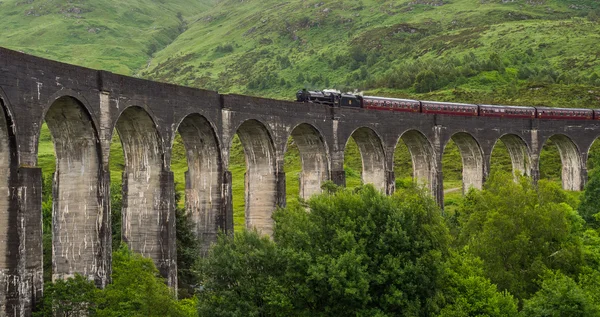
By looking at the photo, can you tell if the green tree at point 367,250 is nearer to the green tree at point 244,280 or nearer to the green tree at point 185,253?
the green tree at point 244,280

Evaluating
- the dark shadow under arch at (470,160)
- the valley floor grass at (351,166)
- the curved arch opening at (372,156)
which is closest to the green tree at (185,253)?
the curved arch opening at (372,156)

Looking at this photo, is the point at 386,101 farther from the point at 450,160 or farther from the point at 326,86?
the point at 326,86

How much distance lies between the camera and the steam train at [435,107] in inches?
2454

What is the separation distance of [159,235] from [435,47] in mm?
137713

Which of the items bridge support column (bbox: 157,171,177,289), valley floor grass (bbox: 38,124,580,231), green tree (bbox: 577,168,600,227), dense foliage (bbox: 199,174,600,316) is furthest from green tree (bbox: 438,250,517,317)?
valley floor grass (bbox: 38,124,580,231)

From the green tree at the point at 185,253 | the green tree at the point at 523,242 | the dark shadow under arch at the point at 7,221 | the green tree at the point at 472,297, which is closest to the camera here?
the dark shadow under arch at the point at 7,221

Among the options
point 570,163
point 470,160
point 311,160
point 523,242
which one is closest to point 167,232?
point 523,242

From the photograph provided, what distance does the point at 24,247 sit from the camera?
103 feet

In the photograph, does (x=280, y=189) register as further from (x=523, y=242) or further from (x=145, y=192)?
(x=523, y=242)

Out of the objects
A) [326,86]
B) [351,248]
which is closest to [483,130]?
[351,248]

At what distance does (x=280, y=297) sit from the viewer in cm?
3066

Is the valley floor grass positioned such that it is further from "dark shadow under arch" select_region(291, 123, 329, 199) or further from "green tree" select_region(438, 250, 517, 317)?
"green tree" select_region(438, 250, 517, 317)

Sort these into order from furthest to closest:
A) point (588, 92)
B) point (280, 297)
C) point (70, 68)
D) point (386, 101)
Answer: point (588, 92) → point (386, 101) → point (70, 68) → point (280, 297)

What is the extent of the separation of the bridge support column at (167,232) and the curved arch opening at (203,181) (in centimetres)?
507
